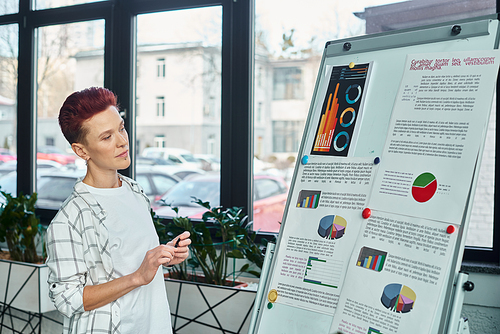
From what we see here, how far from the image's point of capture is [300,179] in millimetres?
1508

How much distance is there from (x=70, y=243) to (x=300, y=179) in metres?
0.76

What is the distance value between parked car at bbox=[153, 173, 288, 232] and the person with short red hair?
82 cm

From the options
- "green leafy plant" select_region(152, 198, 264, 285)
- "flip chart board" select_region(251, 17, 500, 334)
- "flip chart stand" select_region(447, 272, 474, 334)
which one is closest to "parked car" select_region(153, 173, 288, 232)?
"green leafy plant" select_region(152, 198, 264, 285)

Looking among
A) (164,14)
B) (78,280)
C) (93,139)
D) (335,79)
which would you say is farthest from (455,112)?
(164,14)

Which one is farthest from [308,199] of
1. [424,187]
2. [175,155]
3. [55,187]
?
[55,187]

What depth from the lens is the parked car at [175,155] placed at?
2.73 meters

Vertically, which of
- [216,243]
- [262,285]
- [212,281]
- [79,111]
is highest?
[79,111]

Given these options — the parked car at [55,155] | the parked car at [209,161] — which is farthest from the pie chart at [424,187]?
the parked car at [55,155]

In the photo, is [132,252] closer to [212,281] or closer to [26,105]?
[212,281]

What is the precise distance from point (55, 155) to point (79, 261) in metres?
2.10

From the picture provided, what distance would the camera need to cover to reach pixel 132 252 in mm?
1512

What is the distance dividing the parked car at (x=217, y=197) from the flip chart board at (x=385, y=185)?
3.18ft

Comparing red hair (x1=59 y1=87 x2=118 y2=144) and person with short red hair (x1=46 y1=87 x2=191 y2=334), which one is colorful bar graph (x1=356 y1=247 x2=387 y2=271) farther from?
red hair (x1=59 y1=87 x2=118 y2=144)

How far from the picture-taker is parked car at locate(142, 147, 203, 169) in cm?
273
